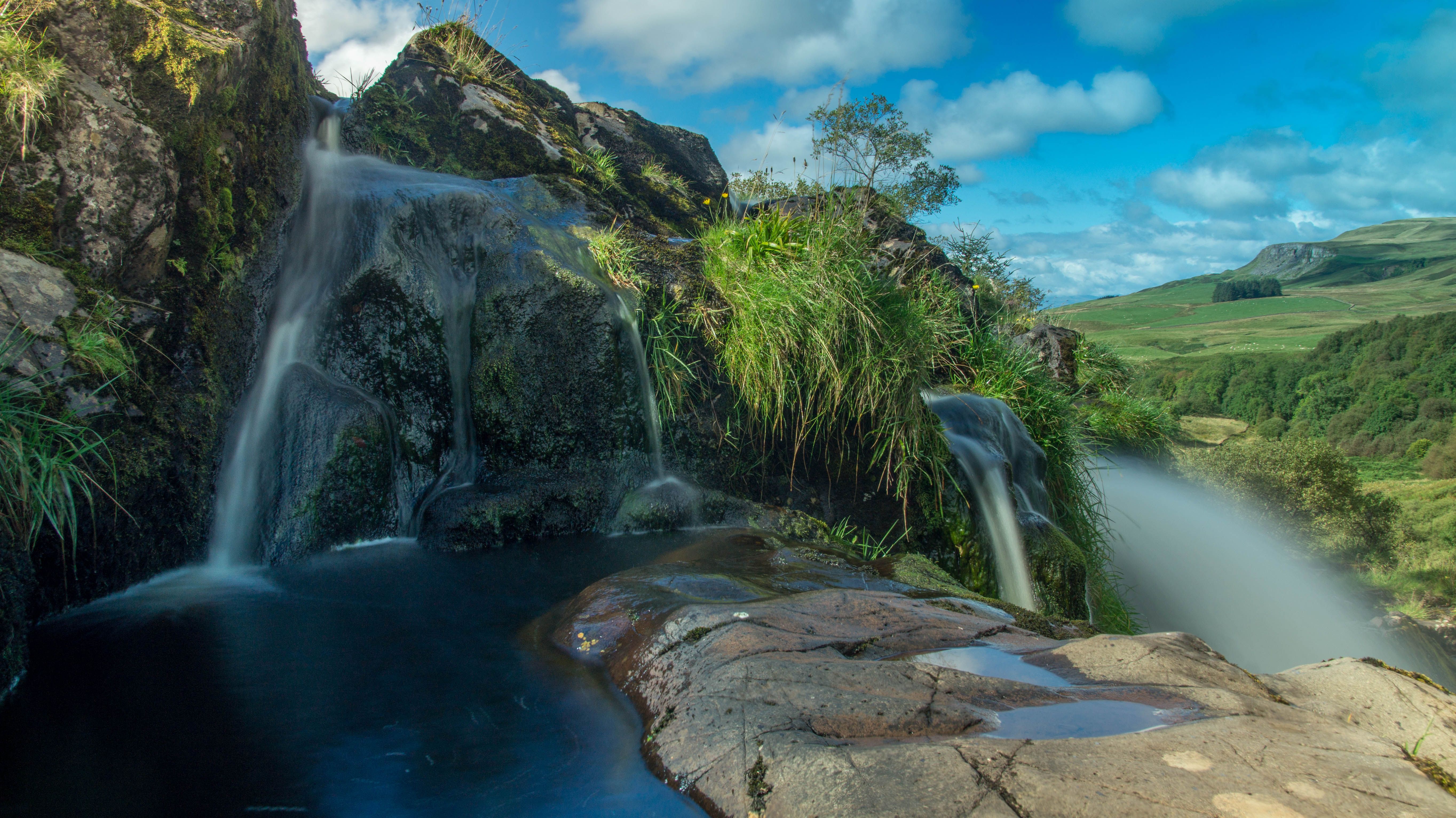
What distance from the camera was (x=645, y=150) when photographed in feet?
39.7

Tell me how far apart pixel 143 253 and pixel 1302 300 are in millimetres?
110853

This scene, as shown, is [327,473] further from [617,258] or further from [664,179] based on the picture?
[664,179]

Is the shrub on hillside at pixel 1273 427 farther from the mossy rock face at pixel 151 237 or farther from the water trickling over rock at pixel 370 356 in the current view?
the mossy rock face at pixel 151 237

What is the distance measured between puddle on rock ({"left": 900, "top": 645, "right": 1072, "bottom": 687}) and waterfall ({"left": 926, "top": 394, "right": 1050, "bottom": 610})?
318 centimetres

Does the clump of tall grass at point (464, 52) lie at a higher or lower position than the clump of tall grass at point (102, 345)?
higher

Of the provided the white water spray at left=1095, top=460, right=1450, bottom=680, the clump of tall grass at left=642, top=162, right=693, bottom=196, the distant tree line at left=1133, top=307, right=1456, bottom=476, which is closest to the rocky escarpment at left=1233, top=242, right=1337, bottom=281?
the distant tree line at left=1133, top=307, right=1456, bottom=476

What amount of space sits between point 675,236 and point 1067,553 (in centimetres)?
586

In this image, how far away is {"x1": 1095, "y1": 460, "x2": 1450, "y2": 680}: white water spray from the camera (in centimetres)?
962

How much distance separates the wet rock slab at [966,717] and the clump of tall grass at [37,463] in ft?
7.09

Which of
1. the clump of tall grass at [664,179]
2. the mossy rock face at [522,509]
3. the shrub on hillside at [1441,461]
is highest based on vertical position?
the clump of tall grass at [664,179]

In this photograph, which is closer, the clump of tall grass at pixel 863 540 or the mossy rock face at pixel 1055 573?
the mossy rock face at pixel 1055 573

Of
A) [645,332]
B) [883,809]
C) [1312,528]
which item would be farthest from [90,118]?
[1312,528]

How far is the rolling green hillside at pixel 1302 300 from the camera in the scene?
6881 centimetres

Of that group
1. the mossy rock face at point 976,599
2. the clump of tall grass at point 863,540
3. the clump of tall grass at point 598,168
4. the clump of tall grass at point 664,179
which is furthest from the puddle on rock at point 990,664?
the clump of tall grass at point 664,179
